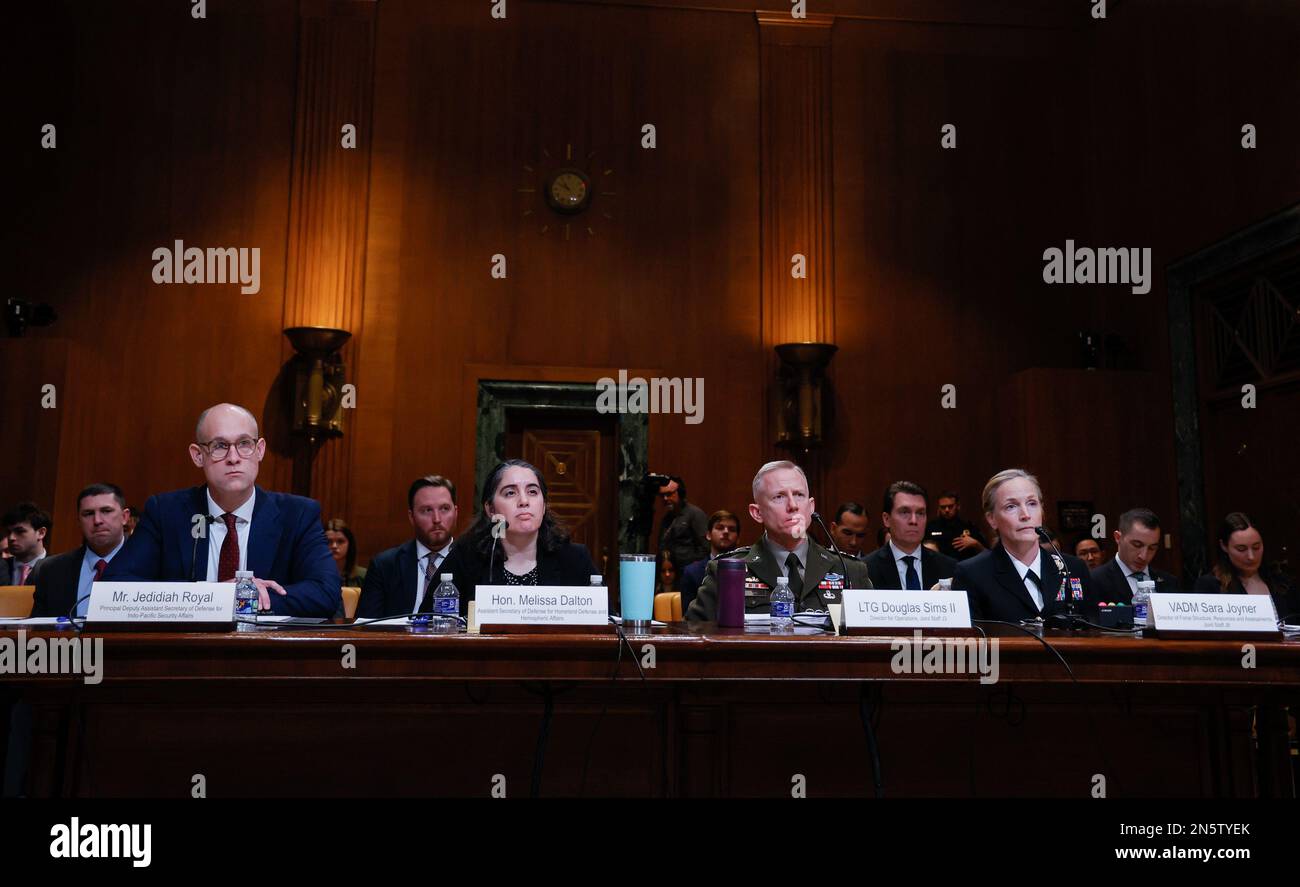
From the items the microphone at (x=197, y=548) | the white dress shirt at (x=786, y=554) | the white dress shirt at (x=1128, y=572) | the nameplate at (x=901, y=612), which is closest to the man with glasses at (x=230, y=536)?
the microphone at (x=197, y=548)

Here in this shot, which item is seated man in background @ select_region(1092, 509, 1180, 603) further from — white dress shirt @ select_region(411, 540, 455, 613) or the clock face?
the clock face

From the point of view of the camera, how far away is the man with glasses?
2852 millimetres

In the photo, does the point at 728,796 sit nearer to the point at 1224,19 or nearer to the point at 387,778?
the point at 387,778

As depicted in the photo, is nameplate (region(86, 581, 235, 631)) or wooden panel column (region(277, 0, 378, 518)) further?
wooden panel column (region(277, 0, 378, 518))

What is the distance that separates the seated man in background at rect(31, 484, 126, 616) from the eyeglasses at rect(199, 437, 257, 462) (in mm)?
1235

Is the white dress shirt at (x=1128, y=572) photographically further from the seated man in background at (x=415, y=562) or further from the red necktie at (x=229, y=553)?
the red necktie at (x=229, y=553)

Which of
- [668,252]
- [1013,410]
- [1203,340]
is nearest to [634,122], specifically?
[668,252]

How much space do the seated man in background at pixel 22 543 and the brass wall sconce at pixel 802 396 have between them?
4.13 m

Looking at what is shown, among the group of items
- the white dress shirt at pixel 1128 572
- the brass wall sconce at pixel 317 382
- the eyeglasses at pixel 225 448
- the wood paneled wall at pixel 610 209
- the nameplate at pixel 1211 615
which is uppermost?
the wood paneled wall at pixel 610 209

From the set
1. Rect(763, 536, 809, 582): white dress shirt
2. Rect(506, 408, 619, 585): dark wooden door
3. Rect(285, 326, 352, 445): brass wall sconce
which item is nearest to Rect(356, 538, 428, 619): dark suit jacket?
Rect(763, 536, 809, 582): white dress shirt

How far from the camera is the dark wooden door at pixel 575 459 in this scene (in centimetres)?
696

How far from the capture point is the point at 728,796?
92.7 inches
